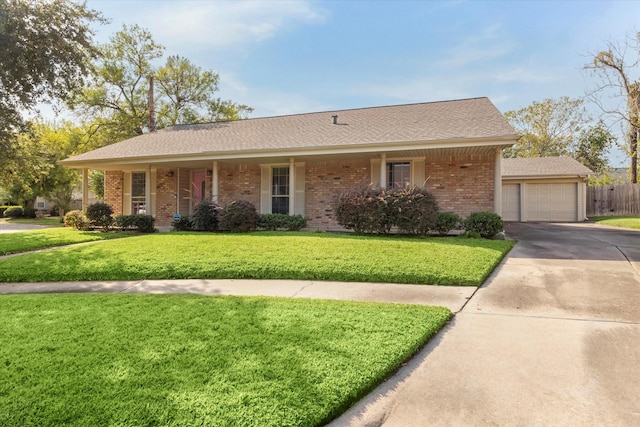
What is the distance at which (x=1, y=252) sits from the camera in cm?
950

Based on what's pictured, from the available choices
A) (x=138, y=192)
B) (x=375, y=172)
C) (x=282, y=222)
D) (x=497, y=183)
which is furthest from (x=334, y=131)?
(x=138, y=192)

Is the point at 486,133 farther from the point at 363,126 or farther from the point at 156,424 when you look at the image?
the point at 156,424

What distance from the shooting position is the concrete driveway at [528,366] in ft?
7.73

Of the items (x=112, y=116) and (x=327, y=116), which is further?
(x=112, y=116)

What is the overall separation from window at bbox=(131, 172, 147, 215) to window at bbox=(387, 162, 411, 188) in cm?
1106

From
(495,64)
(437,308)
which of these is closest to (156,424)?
(437,308)

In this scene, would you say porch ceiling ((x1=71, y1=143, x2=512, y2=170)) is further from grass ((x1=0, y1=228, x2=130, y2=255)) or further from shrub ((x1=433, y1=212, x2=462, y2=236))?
grass ((x1=0, y1=228, x2=130, y2=255))

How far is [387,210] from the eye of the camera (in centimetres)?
1009

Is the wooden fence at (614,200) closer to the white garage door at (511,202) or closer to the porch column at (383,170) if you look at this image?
the white garage door at (511,202)

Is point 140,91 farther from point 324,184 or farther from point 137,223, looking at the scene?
point 324,184

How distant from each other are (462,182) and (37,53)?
14.6 m

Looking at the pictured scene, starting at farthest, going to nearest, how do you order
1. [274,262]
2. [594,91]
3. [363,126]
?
[594,91] < [363,126] < [274,262]

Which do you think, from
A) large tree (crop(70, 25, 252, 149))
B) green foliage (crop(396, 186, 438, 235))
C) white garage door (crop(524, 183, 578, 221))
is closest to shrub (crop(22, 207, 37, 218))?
large tree (crop(70, 25, 252, 149))

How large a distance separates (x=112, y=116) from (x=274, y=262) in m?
25.1
